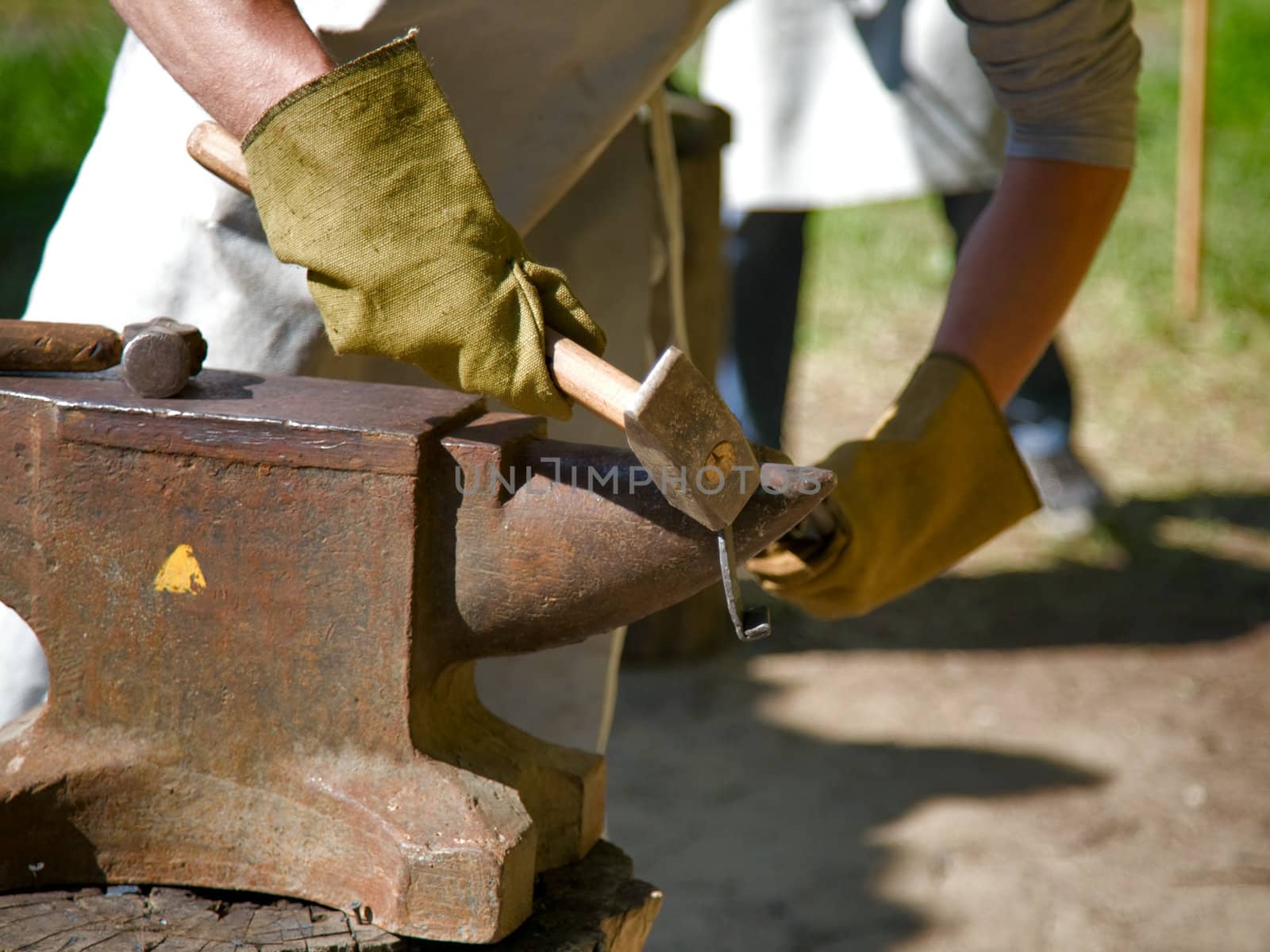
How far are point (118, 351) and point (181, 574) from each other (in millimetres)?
213

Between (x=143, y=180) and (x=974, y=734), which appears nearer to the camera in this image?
(x=143, y=180)

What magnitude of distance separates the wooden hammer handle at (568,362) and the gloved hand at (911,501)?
0.38m

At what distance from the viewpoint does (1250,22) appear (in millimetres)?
6684

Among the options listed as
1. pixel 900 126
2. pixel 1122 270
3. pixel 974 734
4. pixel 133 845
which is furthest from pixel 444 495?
pixel 1122 270

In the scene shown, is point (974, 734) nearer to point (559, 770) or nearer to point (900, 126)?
point (900, 126)

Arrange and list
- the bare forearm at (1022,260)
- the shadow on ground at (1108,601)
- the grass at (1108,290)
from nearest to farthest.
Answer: the bare forearm at (1022,260) < the shadow on ground at (1108,601) < the grass at (1108,290)

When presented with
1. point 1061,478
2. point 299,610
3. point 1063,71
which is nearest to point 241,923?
point 299,610

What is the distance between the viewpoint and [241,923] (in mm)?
1132

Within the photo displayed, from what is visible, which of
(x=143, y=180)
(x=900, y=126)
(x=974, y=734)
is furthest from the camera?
(x=900, y=126)

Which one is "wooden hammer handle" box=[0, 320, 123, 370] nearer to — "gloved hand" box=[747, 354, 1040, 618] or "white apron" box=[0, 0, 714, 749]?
"white apron" box=[0, 0, 714, 749]

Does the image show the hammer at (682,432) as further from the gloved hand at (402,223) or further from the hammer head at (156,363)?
the hammer head at (156,363)

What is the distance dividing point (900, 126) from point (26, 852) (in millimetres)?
2690

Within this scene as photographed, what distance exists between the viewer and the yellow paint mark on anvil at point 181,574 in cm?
111

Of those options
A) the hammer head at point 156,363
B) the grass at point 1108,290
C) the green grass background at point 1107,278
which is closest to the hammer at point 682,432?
the hammer head at point 156,363
